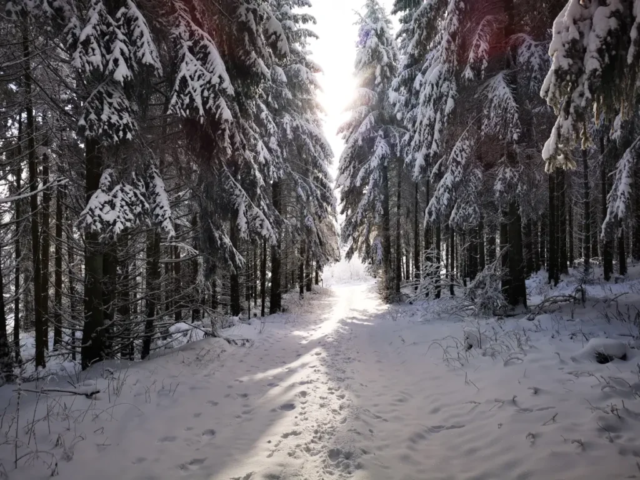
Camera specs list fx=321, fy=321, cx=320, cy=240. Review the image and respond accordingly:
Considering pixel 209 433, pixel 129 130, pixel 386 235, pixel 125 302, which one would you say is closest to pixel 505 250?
pixel 386 235

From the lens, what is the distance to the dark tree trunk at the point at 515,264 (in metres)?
8.73

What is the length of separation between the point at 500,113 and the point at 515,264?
4.01m

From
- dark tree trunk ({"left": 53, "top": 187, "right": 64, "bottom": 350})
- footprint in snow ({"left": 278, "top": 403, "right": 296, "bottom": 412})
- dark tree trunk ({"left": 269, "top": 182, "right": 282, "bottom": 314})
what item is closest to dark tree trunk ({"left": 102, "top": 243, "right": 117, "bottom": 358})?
dark tree trunk ({"left": 53, "top": 187, "right": 64, "bottom": 350})

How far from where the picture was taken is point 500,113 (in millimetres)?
8148

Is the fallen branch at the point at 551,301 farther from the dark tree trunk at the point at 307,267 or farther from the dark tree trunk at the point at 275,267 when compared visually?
the dark tree trunk at the point at 307,267

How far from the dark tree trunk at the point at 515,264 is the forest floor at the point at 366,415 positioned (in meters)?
1.78

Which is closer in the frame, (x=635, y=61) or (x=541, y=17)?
(x=635, y=61)

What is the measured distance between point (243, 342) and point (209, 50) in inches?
265

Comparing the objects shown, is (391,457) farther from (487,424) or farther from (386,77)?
(386,77)

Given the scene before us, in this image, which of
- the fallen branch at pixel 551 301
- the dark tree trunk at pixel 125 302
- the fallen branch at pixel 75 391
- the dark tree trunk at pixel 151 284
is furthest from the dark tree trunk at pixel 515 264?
the fallen branch at pixel 75 391

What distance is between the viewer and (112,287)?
19.8ft

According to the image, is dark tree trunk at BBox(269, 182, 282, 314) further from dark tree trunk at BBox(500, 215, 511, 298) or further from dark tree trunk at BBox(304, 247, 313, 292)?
dark tree trunk at BBox(500, 215, 511, 298)

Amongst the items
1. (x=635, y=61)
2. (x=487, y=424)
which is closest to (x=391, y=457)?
(x=487, y=424)

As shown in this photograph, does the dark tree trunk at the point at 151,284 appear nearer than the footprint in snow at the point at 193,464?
No
